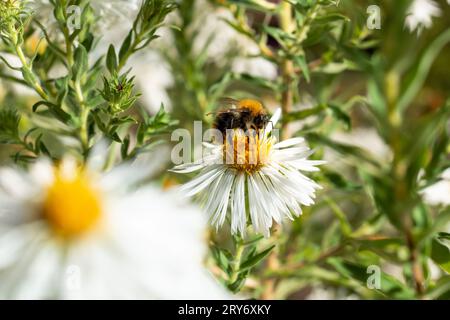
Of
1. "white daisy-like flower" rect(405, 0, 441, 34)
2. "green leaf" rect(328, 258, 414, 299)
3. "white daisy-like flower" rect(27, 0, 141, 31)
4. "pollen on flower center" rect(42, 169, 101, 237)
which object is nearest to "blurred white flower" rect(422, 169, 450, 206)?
"white daisy-like flower" rect(405, 0, 441, 34)

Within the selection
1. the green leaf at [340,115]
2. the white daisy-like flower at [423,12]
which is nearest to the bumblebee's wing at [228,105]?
the green leaf at [340,115]

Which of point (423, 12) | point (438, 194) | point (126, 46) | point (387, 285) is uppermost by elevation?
point (423, 12)

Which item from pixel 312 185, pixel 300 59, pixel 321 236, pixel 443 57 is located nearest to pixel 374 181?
→ pixel 312 185

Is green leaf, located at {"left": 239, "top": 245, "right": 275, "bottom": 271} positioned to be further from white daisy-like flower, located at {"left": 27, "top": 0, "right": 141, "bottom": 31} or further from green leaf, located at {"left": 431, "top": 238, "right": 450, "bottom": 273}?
white daisy-like flower, located at {"left": 27, "top": 0, "right": 141, "bottom": 31}

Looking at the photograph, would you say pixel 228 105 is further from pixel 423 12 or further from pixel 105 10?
pixel 423 12

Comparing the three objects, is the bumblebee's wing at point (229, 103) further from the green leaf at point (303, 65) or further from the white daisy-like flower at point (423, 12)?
the white daisy-like flower at point (423, 12)

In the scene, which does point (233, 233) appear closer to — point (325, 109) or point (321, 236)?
point (325, 109)

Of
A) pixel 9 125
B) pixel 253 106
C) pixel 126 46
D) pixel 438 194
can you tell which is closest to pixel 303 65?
pixel 253 106
